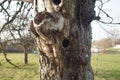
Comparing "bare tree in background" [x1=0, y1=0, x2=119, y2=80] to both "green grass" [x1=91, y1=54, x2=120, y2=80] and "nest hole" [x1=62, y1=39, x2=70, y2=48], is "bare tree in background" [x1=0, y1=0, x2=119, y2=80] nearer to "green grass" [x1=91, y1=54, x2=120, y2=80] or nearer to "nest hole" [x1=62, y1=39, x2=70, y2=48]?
"nest hole" [x1=62, y1=39, x2=70, y2=48]

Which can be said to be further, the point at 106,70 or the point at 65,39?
the point at 106,70

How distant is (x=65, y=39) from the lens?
9.46 ft

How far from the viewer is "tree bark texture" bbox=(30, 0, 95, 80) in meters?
2.79

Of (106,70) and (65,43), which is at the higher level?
(65,43)

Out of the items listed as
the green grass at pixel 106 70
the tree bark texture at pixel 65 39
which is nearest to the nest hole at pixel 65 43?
the tree bark texture at pixel 65 39

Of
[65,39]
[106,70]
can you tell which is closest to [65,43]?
[65,39]

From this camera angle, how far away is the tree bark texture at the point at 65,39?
110 inches

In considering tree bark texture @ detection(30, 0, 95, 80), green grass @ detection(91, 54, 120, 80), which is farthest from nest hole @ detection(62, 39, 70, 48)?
green grass @ detection(91, 54, 120, 80)

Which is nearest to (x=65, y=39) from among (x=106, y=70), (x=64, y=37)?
(x=64, y=37)

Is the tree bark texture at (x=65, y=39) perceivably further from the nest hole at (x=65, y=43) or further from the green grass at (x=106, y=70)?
the green grass at (x=106, y=70)

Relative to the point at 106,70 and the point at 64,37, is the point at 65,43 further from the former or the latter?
the point at 106,70

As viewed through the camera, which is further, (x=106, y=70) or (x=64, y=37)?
(x=106, y=70)

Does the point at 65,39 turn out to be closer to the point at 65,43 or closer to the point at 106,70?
the point at 65,43

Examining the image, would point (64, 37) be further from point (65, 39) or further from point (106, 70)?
point (106, 70)
